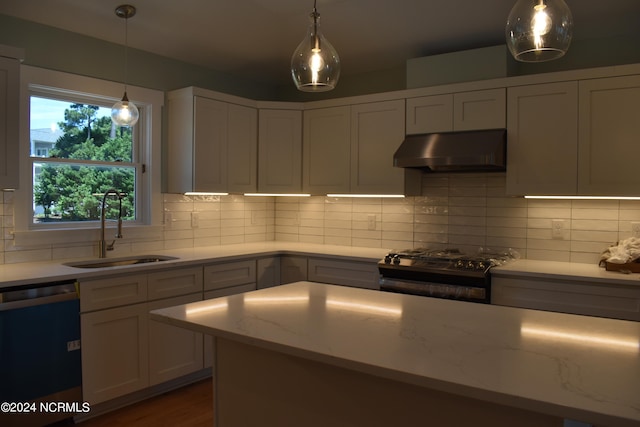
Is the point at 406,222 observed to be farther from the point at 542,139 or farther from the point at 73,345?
the point at 73,345

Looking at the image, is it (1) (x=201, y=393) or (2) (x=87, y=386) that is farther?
(1) (x=201, y=393)

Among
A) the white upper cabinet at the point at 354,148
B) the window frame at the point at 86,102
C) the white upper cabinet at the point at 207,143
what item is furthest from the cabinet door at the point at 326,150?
the window frame at the point at 86,102

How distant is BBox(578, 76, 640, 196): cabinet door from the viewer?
2920mm

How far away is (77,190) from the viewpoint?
341 centimetres

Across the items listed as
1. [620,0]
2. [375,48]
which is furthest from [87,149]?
[620,0]

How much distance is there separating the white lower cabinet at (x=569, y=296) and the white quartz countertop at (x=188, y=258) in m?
0.93

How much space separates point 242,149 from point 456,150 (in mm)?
1737

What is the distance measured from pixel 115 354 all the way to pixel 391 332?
2.06 metres

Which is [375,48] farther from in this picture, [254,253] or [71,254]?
[71,254]

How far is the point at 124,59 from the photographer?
140 inches

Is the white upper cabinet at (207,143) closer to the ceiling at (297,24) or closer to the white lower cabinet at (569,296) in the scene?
the ceiling at (297,24)

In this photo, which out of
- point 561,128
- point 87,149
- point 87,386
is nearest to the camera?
point 87,386

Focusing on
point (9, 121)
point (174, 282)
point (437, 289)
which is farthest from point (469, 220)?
point (9, 121)

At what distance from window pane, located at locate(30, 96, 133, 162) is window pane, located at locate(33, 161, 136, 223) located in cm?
8
